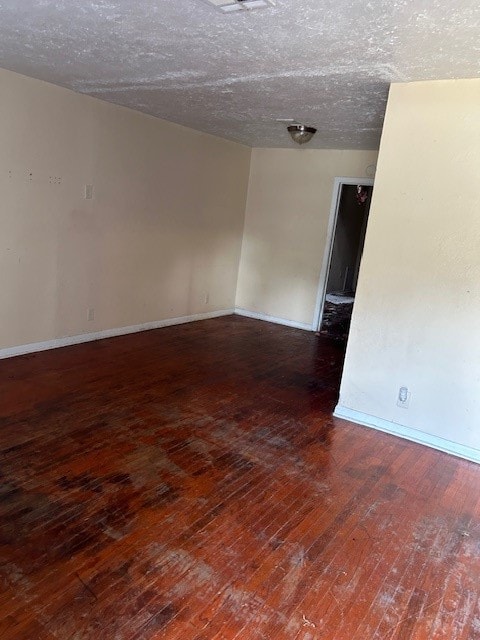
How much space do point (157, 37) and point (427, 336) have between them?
249 cm

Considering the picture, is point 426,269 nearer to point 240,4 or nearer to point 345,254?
point 240,4

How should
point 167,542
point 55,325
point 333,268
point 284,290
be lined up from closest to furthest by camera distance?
point 167,542
point 55,325
point 284,290
point 333,268

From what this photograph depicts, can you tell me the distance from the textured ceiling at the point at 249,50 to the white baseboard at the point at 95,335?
7.54 feet

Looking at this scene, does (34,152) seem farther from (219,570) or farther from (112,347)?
(219,570)

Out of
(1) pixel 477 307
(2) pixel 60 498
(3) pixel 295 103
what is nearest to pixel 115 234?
(3) pixel 295 103

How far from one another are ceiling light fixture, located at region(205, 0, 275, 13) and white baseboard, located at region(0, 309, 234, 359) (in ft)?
10.8

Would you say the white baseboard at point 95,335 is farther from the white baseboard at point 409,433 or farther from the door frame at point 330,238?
the white baseboard at point 409,433

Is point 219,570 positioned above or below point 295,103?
below

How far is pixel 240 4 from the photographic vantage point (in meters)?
2.07

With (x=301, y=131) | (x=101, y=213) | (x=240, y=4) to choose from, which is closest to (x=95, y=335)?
(x=101, y=213)

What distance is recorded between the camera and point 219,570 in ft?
6.31

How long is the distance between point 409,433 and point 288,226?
150 inches

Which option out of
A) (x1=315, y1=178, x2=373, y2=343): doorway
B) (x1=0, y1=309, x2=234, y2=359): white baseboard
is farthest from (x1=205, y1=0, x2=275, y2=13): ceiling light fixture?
(x1=315, y1=178, x2=373, y2=343): doorway

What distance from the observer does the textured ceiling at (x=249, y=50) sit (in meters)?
2.14
